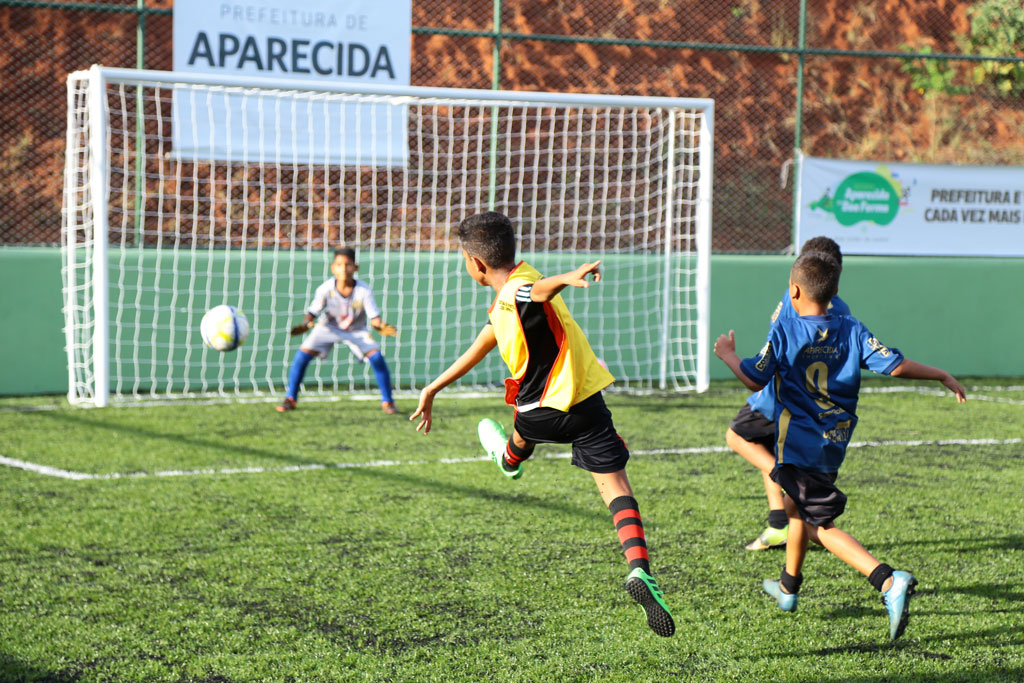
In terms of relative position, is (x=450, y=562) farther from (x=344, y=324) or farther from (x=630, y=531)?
(x=344, y=324)

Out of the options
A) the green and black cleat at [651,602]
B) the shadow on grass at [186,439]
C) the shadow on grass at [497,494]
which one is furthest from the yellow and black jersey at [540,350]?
the shadow on grass at [186,439]

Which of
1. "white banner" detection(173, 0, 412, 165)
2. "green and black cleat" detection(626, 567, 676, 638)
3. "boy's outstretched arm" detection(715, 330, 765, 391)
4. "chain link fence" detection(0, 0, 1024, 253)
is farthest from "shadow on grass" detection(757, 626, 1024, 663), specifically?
"chain link fence" detection(0, 0, 1024, 253)

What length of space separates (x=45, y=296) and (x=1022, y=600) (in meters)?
8.42

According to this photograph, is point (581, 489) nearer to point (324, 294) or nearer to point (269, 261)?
point (324, 294)

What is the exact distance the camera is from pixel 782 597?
155 inches

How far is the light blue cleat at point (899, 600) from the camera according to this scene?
3338 mm

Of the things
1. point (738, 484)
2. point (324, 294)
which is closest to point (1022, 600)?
point (738, 484)

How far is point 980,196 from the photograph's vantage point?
1173cm

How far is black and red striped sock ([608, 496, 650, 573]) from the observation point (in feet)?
11.2

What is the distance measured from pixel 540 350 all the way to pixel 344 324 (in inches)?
208

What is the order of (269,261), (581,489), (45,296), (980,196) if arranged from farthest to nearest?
(980,196), (269,261), (45,296), (581,489)

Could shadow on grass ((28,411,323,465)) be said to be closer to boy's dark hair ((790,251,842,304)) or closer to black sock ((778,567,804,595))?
black sock ((778,567,804,595))

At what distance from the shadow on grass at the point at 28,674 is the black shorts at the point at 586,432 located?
168 centimetres

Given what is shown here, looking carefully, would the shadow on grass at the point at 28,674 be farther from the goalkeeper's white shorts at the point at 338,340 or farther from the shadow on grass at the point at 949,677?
the goalkeeper's white shorts at the point at 338,340
